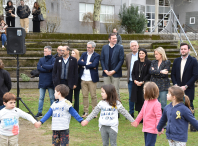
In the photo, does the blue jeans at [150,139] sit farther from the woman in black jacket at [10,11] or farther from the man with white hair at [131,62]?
the woman in black jacket at [10,11]

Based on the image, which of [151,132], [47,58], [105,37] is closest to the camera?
[151,132]

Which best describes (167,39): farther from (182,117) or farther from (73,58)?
(182,117)

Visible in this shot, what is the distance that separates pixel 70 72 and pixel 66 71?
0.37 feet

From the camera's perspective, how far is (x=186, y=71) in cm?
674

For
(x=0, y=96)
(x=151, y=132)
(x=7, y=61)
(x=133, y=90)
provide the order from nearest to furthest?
(x=151, y=132)
(x=0, y=96)
(x=133, y=90)
(x=7, y=61)

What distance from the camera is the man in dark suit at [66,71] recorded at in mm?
7797

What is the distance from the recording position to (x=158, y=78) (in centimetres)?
719

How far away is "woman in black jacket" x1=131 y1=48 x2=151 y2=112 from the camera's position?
24.5ft

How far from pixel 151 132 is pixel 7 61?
34.2ft

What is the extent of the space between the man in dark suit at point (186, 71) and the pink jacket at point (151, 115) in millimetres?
2009

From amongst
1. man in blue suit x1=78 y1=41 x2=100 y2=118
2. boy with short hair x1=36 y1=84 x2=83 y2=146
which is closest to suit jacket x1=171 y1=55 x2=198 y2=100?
man in blue suit x1=78 y1=41 x2=100 y2=118

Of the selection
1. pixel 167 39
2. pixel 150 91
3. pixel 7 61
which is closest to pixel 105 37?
pixel 167 39

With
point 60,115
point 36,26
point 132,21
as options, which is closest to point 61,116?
point 60,115

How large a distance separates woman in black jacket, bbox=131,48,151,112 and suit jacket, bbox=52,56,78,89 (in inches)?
59.7
